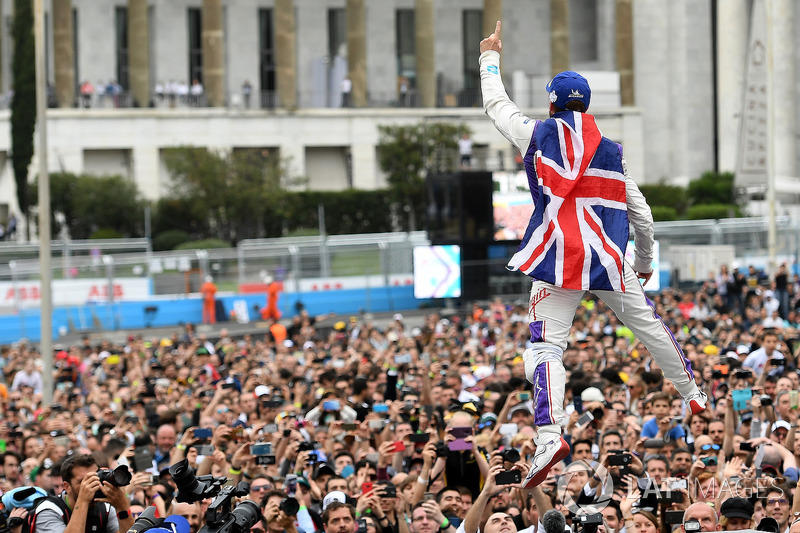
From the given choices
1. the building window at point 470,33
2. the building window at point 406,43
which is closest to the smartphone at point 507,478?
the building window at point 406,43

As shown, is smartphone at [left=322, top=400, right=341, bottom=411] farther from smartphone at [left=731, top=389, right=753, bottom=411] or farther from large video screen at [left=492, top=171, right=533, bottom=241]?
large video screen at [left=492, top=171, right=533, bottom=241]

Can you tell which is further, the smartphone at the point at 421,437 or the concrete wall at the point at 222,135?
the concrete wall at the point at 222,135

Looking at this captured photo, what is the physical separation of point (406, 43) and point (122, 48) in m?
13.9

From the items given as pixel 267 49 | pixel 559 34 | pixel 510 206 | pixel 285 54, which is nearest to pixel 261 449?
pixel 510 206

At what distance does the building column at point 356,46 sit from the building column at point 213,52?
5.71 m

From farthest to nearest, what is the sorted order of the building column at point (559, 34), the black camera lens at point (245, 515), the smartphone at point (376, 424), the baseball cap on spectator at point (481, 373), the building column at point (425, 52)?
the building column at point (559, 34)
the building column at point (425, 52)
the baseball cap on spectator at point (481, 373)
the smartphone at point (376, 424)
the black camera lens at point (245, 515)

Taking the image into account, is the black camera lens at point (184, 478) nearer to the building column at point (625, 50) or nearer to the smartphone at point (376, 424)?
the smartphone at point (376, 424)

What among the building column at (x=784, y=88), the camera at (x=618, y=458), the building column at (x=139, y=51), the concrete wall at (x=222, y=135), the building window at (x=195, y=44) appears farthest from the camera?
the building window at (x=195, y=44)

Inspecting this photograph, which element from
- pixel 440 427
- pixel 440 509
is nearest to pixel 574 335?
pixel 440 427

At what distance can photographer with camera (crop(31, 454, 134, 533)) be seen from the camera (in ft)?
22.5

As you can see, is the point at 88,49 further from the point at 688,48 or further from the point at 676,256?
the point at 676,256

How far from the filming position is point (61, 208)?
51.9m

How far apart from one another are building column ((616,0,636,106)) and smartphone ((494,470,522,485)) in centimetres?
5410

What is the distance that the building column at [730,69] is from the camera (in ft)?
183
